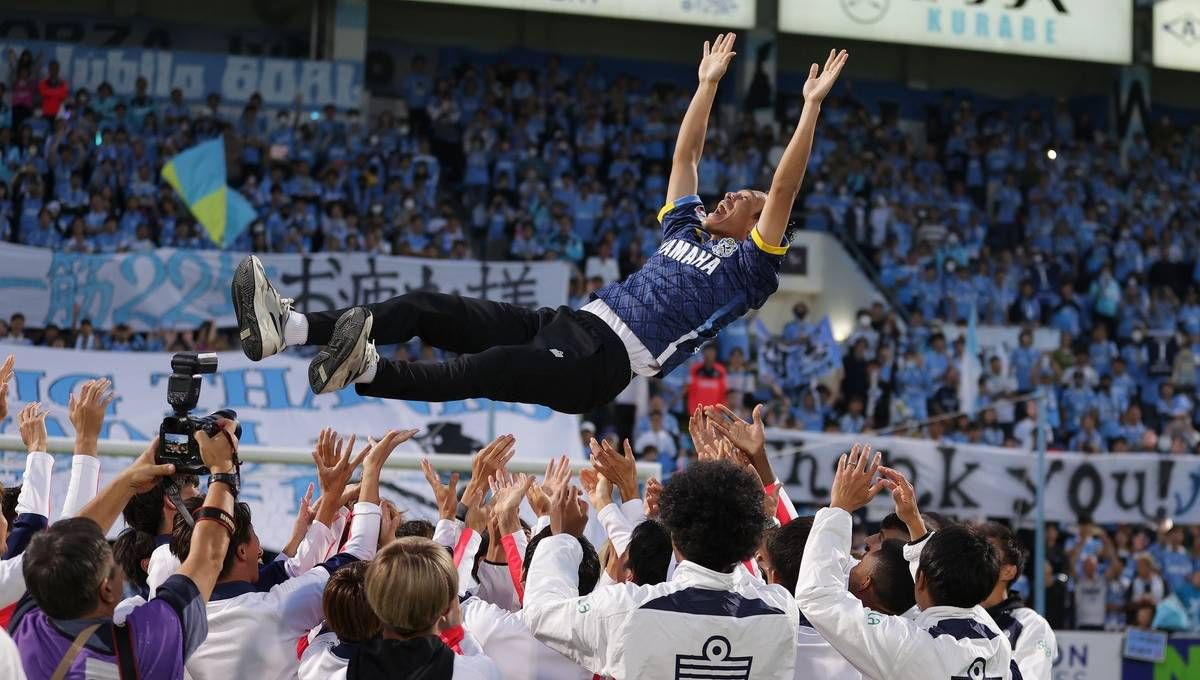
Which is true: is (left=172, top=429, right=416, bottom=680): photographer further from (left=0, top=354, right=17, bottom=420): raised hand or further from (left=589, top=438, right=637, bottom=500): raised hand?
(left=589, top=438, right=637, bottom=500): raised hand

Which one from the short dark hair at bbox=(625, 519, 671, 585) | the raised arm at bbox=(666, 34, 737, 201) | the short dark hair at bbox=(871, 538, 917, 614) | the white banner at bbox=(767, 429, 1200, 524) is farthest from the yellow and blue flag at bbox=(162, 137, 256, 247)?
the short dark hair at bbox=(871, 538, 917, 614)

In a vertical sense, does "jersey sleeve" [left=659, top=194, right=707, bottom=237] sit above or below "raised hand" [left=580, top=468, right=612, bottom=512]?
above

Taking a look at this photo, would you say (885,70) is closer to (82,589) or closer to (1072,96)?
(1072,96)

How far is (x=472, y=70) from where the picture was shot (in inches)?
907

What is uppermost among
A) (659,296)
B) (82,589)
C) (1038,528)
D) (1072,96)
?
(1072,96)

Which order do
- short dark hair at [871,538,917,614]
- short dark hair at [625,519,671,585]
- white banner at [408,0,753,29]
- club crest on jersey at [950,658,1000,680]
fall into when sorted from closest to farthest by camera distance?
club crest on jersey at [950,658,1000,680]
short dark hair at [625,519,671,585]
short dark hair at [871,538,917,614]
white banner at [408,0,753,29]

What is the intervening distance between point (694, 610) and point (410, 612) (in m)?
0.85

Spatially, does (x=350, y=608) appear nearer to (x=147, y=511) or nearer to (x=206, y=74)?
(x=147, y=511)

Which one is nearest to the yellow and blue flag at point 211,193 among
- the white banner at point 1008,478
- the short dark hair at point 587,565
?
the white banner at point 1008,478

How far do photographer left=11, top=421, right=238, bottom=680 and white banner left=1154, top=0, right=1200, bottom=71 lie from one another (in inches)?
932

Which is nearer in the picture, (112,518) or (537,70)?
(112,518)

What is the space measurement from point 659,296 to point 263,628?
7.84ft

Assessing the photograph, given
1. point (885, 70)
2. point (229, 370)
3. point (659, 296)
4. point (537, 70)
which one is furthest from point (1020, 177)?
point (659, 296)

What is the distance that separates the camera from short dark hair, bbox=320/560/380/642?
4180mm
